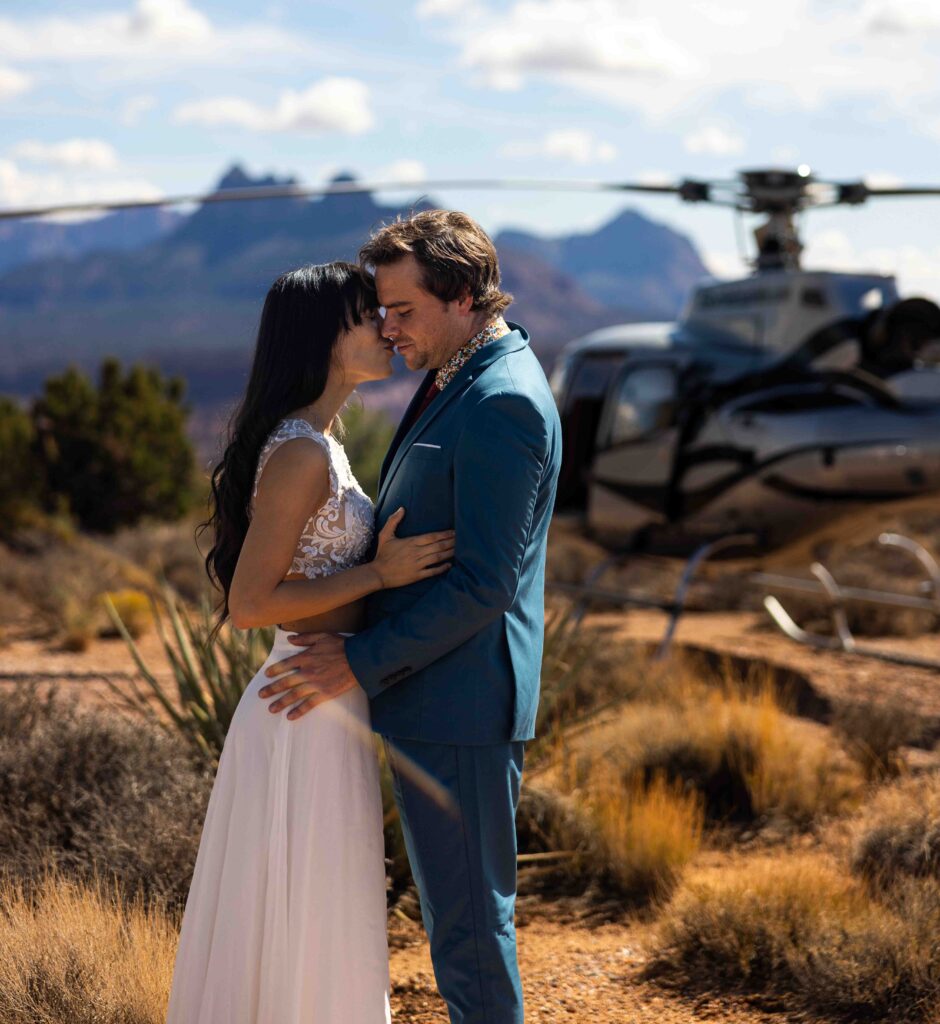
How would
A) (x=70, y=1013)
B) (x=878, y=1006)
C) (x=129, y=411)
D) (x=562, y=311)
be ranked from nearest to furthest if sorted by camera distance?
(x=70, y=1013)
(x=878, y=1006)
(x=129, y=411)
(x=562, y=311)

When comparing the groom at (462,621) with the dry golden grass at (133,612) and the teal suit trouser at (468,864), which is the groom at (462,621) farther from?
the dry golden grass at (133,612)

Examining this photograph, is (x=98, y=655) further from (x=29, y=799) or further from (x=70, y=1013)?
(x=70, y=1013)

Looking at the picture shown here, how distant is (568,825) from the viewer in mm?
5148

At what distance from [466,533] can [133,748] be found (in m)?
2.72

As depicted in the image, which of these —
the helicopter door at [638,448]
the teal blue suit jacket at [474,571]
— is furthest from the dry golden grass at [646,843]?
the helicopter door at [638,448]

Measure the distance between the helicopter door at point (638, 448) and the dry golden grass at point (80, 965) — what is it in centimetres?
568

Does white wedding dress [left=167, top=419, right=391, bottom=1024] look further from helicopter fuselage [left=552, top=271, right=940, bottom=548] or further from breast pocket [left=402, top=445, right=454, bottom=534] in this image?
helicopter fuselage [left=552, top=271, right=940, bottom=548]

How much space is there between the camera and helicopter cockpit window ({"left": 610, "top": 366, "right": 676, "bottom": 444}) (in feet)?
27.9

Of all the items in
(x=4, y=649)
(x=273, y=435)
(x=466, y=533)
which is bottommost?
(x=4, y=649)

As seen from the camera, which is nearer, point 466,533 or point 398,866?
point 466,533

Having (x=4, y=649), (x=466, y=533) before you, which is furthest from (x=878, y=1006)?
(x=4, y=649)

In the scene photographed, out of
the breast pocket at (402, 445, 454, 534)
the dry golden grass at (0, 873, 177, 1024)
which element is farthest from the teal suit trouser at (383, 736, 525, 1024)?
the dry golden grass at (0, 873, 177, 1024)

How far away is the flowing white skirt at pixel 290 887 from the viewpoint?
273cm

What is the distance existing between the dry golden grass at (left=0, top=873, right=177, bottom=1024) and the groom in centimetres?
95
